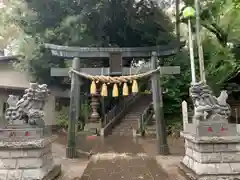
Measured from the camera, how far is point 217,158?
503 cm

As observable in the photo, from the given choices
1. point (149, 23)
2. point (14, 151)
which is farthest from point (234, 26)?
point (14, 151)

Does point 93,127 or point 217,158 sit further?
point 93,127

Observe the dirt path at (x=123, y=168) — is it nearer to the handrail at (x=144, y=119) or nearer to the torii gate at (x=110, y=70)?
the torii gate at (x=110, y=70)

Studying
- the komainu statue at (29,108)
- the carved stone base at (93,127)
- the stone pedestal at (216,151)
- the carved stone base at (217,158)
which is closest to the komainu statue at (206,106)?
the stone pedestal at (216,151)

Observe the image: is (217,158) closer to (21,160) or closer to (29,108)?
(21,160)

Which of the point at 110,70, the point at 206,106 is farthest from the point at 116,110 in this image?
the point at 206,106

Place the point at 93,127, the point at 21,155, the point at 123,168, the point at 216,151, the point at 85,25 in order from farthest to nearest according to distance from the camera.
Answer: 1. the point at 93,127
2. the point at 85,25
3. the point at 123,168
4. the point at 216,151
5. the point at 21,155

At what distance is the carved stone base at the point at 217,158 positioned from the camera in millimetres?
4949

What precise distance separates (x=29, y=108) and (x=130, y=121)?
13643mm

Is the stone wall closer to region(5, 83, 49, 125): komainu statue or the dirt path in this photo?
region(5, 83, 49, 125): komainu statue

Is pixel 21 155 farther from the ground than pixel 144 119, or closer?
closer

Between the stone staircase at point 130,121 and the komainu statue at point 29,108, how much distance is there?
36.8 feet

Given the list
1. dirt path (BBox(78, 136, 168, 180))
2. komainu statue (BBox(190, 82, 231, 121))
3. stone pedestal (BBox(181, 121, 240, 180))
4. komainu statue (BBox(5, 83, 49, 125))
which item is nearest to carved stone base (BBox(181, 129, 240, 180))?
stone pedestal (BBox(181, 121, 240, 180))

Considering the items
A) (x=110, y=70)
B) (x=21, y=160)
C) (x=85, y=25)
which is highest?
(x=85, y=25)
